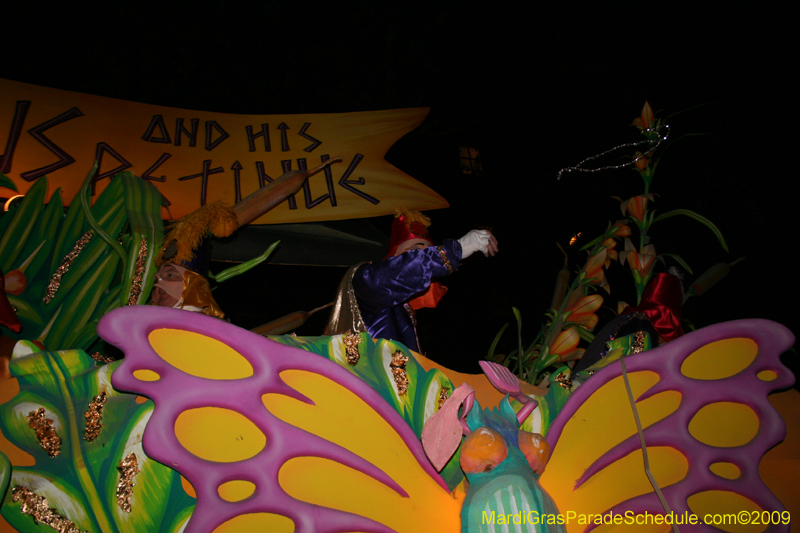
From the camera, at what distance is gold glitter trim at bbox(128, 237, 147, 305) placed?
1671 millimetres

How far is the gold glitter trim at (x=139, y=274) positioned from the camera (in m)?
1.67

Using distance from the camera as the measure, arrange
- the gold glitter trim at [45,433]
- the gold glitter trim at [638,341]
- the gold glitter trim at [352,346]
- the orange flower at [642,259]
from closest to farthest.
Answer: the gold glitter trim at [45,433]
the gold glitter trim at [352,346]
the gold glitter trim at [638,341]
the orange flower at [642,259]

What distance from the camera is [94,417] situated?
48.0 inches

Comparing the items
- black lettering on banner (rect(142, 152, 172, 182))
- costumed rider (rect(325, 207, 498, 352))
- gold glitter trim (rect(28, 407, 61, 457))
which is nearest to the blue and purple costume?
costumed rider (rect(325, 207, 498, 352))

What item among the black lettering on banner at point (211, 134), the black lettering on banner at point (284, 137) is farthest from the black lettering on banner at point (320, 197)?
the black lettering on banner at point (211, 134)

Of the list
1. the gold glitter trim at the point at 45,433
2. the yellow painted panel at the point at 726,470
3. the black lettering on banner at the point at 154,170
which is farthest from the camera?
the black lettering on banner at the point at 154,170

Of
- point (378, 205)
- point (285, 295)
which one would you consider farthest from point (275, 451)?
point (285, 295)

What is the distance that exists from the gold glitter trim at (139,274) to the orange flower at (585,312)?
1.69 m

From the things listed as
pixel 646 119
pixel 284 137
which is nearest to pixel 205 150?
pixel 284 137

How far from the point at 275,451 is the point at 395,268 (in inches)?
27.6

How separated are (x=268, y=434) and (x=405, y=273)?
0.68 meters

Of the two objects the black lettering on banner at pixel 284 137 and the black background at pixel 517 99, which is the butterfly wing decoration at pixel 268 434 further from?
the black background at pixel 517 99

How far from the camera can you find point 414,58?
4.89 m

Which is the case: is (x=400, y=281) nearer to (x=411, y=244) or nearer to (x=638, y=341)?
(x=411, y=244)
